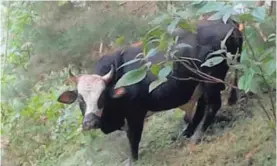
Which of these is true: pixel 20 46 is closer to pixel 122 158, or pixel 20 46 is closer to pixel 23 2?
pixel 23 2

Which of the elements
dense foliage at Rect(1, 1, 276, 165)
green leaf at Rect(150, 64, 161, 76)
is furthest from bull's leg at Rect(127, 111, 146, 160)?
green leaf at Rect(150, 64, 161, 76)

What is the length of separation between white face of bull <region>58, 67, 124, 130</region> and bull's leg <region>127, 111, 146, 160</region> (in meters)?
0.34

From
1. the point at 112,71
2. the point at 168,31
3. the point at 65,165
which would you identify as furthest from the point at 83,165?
the point at 168,31

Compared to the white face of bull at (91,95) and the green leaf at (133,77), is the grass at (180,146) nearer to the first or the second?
the white face of bull at (91,95)

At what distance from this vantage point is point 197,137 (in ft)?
14.6

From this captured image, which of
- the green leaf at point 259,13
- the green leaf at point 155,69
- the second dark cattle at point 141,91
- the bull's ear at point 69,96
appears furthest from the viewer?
the bull's ear at point 69,96

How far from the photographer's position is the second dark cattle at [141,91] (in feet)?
13.6

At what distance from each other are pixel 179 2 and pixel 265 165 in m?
2.06

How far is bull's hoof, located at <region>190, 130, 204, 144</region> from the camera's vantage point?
444 centimetres

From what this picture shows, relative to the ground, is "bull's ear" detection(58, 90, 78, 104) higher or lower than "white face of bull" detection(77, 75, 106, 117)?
lower

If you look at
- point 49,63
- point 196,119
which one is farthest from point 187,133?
point 49,63

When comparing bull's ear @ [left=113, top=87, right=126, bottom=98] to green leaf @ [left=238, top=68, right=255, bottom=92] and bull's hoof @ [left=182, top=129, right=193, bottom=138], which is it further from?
green leaf @ [left=238, top=68, right=255, bottom=92]

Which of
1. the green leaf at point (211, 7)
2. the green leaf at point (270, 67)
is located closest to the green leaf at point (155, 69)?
the green leaf at point (211, 7)

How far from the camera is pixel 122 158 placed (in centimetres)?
455
